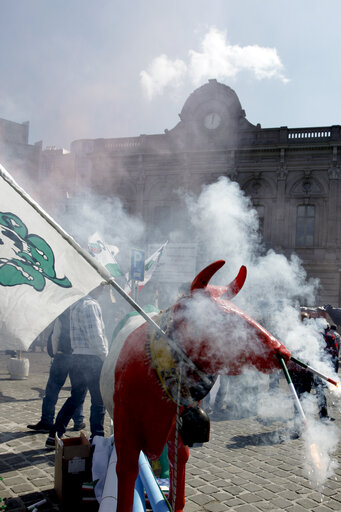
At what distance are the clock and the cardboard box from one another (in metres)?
22.8

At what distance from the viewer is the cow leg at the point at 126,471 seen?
255 cm

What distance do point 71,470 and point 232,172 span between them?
21.4 meters

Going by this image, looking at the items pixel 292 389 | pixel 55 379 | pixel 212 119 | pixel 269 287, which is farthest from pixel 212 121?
pixel 292 389

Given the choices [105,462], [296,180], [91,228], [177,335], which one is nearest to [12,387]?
[105,462]

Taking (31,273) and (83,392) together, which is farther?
(83,392)

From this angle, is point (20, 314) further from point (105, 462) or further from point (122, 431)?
point (105, 462)

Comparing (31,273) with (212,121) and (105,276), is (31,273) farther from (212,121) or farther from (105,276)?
(212,121)

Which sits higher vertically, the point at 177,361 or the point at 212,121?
the point at 212,121

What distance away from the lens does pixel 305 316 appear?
604cm

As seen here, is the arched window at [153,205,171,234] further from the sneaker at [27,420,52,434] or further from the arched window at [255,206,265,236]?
the sneaker at [27,420,52,434]

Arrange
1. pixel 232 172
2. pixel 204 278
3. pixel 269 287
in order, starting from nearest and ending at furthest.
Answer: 1. pixel 204 278
2. pixel 269 287
3. pixel 232 172

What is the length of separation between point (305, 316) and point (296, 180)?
18.7 m

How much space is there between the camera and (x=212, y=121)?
24.4 meters

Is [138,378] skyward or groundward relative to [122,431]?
skyward
